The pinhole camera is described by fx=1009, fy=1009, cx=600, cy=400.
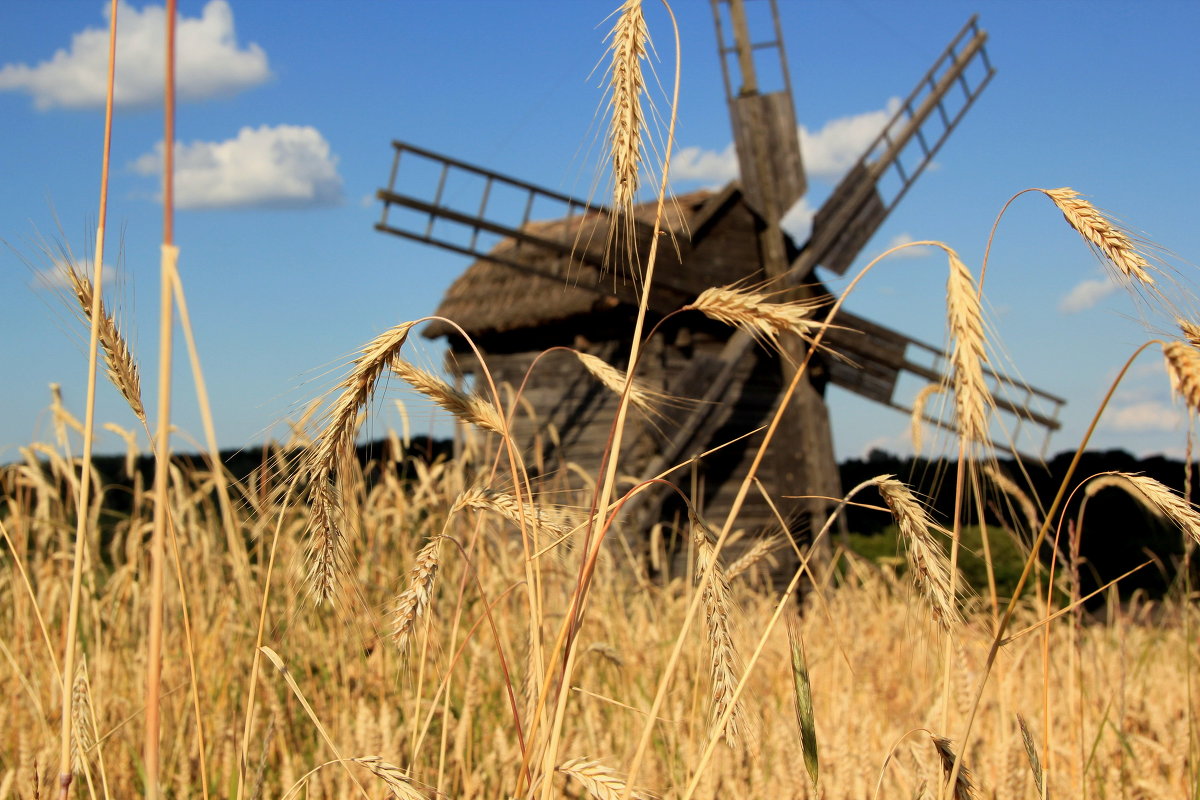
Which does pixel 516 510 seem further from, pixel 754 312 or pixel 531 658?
pixel 754 312

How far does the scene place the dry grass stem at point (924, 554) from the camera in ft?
4.86

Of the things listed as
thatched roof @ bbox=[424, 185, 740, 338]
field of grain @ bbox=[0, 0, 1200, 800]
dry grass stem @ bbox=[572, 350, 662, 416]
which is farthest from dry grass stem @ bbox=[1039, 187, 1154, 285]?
thatched roof @ bbox=[424, 185, 740, 338]

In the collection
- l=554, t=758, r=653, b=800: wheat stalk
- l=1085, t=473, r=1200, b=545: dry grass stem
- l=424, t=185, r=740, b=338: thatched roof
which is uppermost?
l=424, t=185, r=740, b=338: thatched roof

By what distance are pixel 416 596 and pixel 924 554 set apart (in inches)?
30.1

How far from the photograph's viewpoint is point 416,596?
1.51 meters

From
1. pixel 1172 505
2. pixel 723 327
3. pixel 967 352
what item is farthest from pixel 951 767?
pixel 723 327

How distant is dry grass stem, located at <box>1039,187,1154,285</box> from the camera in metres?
1.42

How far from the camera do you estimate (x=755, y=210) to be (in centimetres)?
991

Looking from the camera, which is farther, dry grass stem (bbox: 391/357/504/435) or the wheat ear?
dry grass stem (bbox: 391/357/504/435)

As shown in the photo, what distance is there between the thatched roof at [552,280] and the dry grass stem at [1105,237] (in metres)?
6.47

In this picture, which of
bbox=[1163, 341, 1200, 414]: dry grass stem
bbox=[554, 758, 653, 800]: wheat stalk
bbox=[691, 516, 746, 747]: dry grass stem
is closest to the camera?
bbox=[1163, 341, 1200, 414]: dry grass stem

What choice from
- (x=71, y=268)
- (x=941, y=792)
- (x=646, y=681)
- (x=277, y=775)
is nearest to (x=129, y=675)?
(x=277, y=775)

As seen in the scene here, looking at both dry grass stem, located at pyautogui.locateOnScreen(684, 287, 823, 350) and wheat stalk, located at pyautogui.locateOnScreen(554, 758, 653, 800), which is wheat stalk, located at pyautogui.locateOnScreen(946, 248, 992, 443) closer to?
dry grass stem, located at pyautogui.locateOnScreen(684, 287, 823, 350)

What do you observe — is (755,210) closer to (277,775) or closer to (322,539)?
(277,775)
